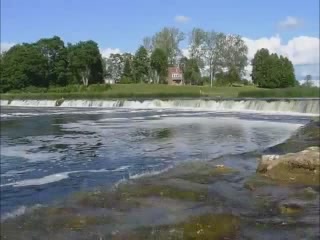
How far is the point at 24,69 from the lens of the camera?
111m

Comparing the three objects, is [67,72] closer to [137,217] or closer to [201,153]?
[201,153]

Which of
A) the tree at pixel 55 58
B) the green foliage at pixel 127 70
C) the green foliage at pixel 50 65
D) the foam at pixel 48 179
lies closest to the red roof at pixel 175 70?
the green foliage at pixel 127 70

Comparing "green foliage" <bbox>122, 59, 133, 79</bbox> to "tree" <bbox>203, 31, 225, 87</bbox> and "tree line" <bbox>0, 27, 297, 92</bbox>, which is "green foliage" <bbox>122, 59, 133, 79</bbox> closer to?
"tree line" <bbox>0, 27, 297, 92</bbox>

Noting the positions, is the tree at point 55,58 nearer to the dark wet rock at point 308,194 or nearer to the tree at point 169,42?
the tree at point 169,42

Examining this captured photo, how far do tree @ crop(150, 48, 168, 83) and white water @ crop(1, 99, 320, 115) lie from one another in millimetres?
39137

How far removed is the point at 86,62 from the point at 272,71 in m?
40.8

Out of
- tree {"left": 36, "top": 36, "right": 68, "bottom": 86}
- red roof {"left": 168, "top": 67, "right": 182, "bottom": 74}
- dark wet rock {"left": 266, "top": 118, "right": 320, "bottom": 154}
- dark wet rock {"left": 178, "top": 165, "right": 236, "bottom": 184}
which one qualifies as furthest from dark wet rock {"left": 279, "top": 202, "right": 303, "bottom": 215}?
red roof {"left": 168, "top": 67, "right": 182, "bottom": 74}

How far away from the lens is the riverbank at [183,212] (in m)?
7.96

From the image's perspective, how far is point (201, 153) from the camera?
20.2 meters

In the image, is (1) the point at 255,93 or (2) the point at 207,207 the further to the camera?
(1) the point at 255,93

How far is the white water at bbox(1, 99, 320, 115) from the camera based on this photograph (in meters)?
48.7

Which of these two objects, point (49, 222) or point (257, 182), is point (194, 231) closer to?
point (49, 222)

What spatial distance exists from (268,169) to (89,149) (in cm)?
1129

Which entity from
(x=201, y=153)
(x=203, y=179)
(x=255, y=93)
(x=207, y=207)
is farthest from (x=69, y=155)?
(x=255, y=93)
